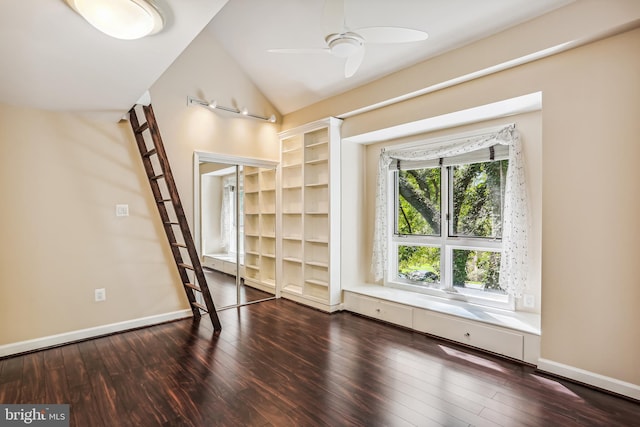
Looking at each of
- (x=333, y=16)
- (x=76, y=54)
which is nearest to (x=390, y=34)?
(x=333, y=16)

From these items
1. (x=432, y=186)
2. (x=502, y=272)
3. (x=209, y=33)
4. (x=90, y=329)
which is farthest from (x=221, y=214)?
(x=502, y=272)

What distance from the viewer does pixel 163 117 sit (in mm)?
3990

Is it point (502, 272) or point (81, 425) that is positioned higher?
point (502, 272)

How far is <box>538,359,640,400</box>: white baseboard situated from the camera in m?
2.31

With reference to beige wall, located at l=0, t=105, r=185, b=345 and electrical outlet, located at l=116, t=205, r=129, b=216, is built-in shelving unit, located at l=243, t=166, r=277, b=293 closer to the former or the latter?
beige wall, located at l=0, t=105, r=185, b=345

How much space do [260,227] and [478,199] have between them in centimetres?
305

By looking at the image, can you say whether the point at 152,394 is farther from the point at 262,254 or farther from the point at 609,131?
the point at 609,131

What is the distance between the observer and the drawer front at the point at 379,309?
374cm

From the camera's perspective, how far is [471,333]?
10.4ft

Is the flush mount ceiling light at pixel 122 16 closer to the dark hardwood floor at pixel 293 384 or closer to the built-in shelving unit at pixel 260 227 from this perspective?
the dark hardwood floor at pixel 293 384

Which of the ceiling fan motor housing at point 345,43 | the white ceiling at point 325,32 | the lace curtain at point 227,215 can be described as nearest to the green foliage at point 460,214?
the white ceiling at point 325,32

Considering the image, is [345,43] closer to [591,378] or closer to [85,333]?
[591,378]

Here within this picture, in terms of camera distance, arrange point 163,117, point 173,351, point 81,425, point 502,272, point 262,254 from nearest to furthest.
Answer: point 81,425 → point 173,351 → point 502,272 → point 163,117 → point 262,254

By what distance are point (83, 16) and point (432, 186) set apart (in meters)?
3.67
